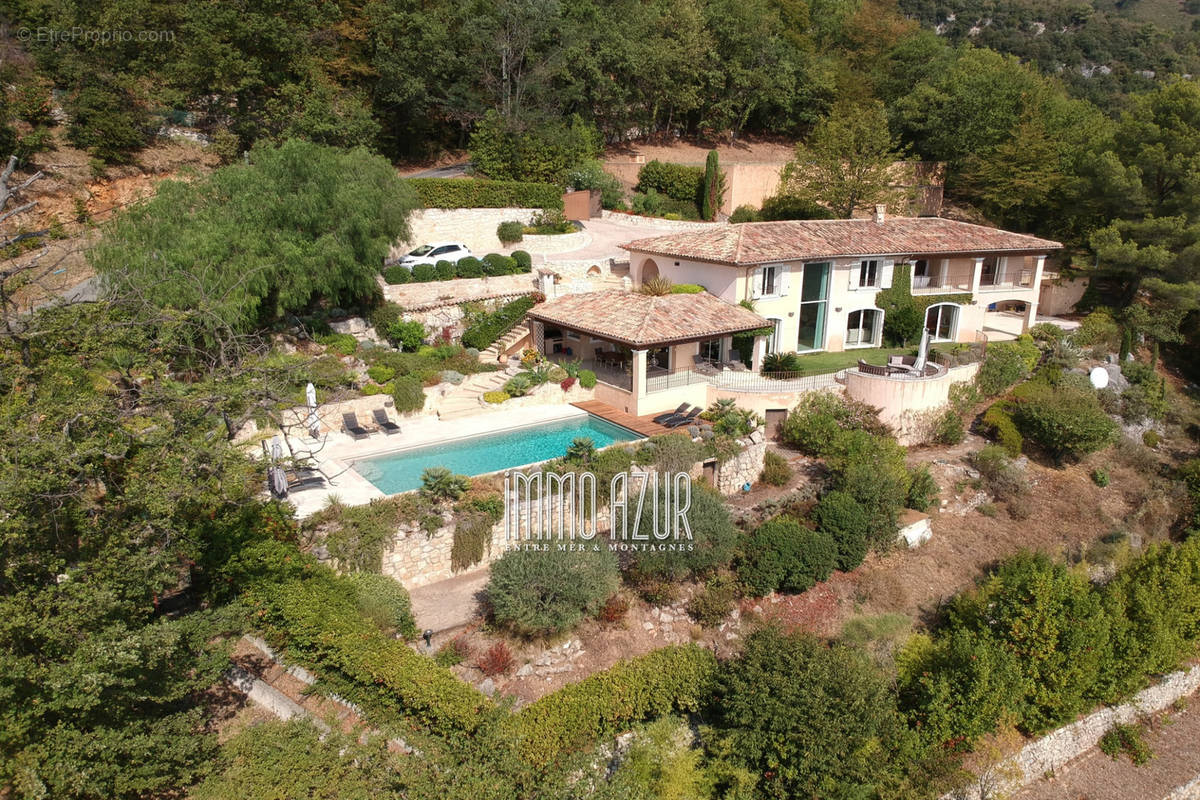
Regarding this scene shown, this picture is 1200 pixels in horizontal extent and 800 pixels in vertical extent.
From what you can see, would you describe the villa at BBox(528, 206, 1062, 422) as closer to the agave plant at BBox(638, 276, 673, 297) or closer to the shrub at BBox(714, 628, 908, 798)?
the agave plant at BBox(638, 276, 673, 297)

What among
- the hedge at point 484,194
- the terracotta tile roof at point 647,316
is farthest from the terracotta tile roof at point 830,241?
the hedge at point 484,194

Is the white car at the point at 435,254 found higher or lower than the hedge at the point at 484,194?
lower

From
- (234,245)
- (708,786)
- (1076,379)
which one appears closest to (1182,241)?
(1076,379)

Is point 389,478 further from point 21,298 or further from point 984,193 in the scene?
point 984,193

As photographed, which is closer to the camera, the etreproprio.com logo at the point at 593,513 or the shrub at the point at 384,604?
the shrub at the point at 384,604

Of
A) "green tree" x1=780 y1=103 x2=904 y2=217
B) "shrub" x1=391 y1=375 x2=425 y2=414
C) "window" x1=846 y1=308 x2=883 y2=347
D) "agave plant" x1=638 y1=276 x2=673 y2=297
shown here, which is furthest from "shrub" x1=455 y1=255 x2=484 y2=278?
"green tree" x1=780 y1=103 x2=904 y2=217

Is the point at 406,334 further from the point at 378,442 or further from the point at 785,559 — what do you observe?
the point at 785,559

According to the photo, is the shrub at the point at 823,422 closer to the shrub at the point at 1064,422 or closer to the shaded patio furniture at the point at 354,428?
the shrub at the point at 1064,422
